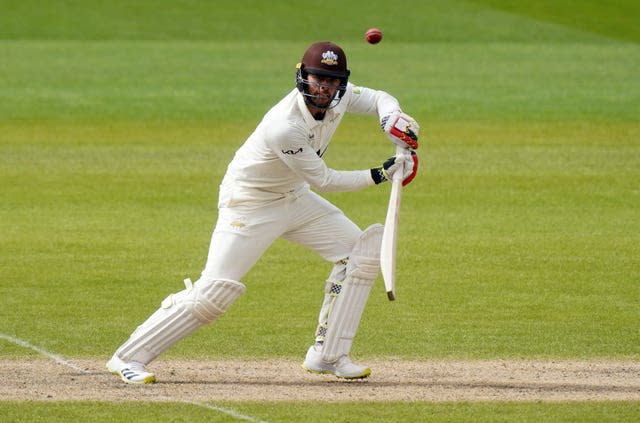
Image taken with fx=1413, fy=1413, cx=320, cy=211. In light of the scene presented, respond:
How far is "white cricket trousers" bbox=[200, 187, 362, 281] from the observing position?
7.70 meters

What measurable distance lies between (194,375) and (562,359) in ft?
7.14

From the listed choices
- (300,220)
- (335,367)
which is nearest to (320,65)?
(300,220)

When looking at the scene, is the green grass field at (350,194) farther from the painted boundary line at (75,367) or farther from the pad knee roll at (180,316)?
the pad knee roll at (180,316)

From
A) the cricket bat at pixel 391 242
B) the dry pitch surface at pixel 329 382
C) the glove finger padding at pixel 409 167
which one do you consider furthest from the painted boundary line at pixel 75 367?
the glove finger padding at pixel 409 167

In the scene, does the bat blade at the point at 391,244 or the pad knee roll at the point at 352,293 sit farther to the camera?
the pad knee roll at the point at 352,293

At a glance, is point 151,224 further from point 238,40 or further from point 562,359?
point 238,40

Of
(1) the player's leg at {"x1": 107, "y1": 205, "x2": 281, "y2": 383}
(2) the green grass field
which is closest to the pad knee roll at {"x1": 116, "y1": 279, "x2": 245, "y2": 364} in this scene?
(1) the player's leg at {"x1": 107, "y1": 205, "x2": 281, "y2": 383}

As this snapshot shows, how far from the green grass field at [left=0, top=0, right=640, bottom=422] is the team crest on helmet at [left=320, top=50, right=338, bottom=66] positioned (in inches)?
72.1

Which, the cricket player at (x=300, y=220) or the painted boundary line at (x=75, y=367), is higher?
the cricket player at (x=300, y=220)

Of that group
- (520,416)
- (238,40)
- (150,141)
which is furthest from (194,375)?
(238,40)

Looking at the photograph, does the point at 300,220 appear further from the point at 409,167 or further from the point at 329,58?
the point at 329,58

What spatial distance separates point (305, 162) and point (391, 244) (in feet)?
2.15

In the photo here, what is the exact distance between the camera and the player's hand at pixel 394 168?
24.9 ft

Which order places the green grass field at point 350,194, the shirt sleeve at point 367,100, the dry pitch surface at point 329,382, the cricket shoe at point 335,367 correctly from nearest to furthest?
the dry pitch surface at point 329,382, the cricket shoe at point 335,367, the shirt sleeve at point 367,100, the green grass field at point 350,194
